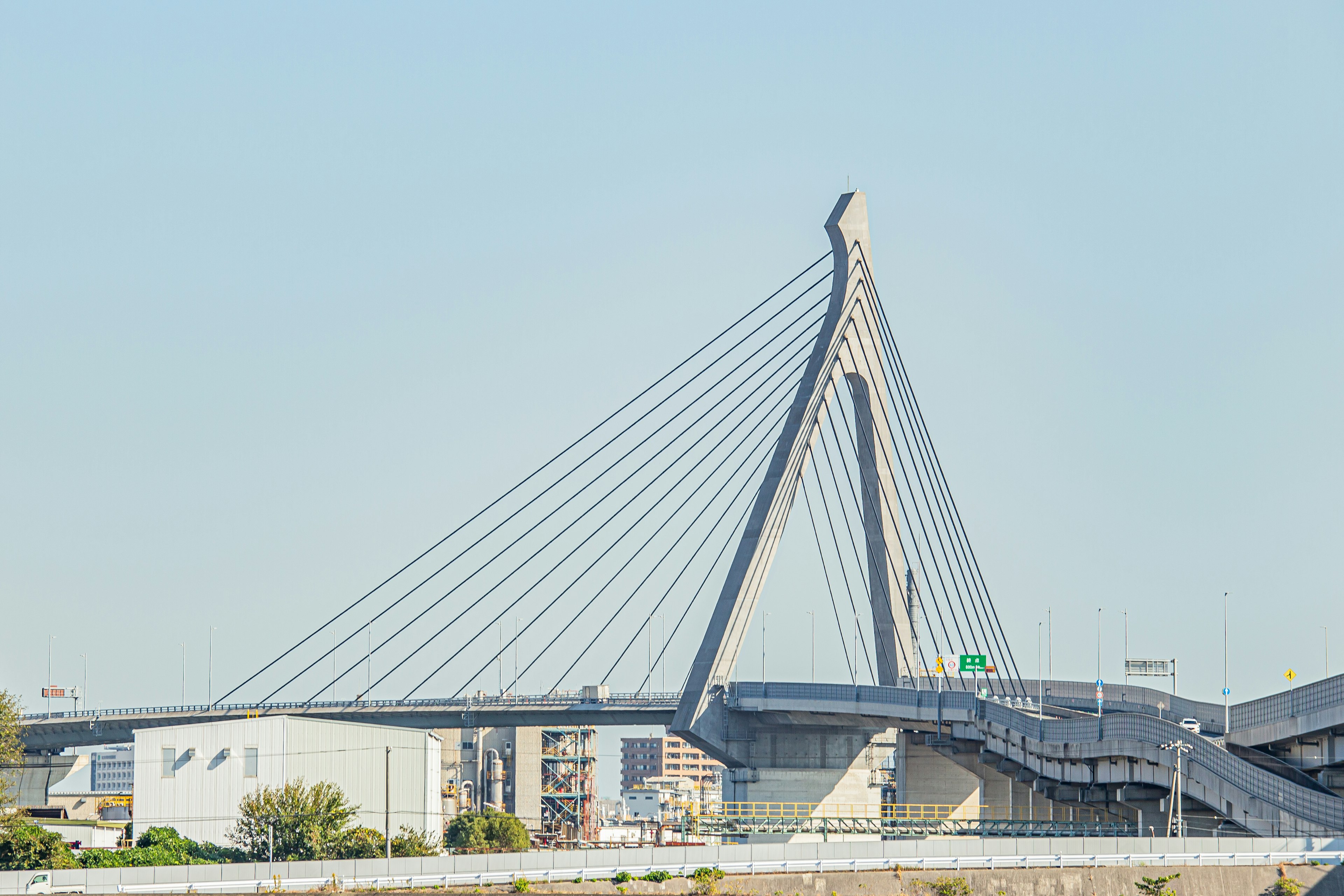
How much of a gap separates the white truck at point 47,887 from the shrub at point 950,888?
26.1 metres

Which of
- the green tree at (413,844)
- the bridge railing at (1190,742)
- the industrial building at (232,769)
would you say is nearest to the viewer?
the bridge railing at (1190,742)

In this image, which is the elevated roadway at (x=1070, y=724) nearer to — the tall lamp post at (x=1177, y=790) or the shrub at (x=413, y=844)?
the tall lamp post at (x=1177, y=790)

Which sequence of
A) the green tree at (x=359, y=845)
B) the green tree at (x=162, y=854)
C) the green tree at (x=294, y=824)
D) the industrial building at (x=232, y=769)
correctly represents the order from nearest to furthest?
the green tree at (x=162, y=854) → the green tree at (x=294, y=824) → the green tree at (x=359, y=845) → the industrial building at (x=232, y=769)

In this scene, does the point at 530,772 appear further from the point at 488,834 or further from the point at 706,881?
the point at 706,881

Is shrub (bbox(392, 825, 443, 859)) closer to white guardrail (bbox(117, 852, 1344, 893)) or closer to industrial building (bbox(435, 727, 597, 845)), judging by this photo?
white guardrail (bbox(117, 852, 1344, 893))

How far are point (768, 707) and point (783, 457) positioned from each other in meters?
15.2

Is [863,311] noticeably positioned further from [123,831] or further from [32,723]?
[32,723]

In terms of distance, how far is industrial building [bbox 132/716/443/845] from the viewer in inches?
2953

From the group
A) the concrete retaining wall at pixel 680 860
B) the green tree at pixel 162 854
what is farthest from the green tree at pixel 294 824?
the concrete retaining wall at pixel 680 860

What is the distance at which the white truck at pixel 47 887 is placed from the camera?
52.3 meters

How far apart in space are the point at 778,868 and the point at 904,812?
54.0 meters

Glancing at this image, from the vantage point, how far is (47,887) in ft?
172

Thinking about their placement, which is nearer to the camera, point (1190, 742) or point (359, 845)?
point (359, 845)

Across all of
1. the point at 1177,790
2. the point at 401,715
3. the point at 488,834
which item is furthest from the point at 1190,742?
the point at 401,715
